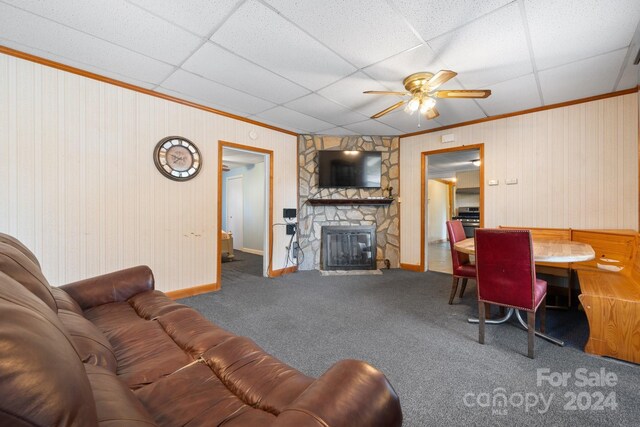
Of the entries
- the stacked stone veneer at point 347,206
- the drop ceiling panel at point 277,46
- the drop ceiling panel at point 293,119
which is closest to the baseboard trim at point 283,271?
the stacked stone veneer at point 347,206

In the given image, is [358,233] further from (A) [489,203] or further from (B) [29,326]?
(B) [29,326]

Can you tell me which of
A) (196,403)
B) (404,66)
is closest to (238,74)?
(404,66)

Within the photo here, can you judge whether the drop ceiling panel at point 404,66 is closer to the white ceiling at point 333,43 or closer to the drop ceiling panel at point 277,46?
the white ceiling at point 333,43

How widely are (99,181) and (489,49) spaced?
403 cm

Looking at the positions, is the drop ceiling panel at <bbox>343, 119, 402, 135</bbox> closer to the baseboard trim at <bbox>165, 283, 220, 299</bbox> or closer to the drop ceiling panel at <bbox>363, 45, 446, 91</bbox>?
the drop ceiling panel at <bbox>363, 45, 446, 91</bbox>

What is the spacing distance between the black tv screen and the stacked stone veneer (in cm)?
14

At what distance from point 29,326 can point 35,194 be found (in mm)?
2948

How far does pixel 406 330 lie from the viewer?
2486 millimetres

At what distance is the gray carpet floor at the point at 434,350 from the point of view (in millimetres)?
1524

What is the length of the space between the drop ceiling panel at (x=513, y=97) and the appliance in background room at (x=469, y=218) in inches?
233

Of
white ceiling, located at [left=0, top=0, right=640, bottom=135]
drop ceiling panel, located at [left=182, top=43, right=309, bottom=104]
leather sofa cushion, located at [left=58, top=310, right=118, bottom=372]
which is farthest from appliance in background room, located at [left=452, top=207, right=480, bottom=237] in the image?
leather sofa cushion, located at [left=58, top=310, right=118, bottom=372]

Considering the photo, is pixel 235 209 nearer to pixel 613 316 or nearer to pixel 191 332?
pixel 191 332

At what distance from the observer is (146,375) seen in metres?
1.08

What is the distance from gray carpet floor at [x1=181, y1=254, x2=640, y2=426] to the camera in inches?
60.0
